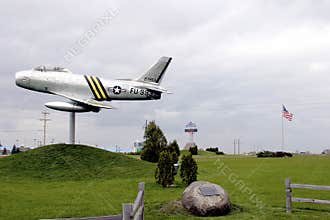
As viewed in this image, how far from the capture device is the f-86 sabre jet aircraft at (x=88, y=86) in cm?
2233

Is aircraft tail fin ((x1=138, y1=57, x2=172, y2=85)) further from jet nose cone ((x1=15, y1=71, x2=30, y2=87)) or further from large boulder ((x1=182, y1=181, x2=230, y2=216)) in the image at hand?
large boulder ((x1=182, y1=181, x2=230, y2=216))

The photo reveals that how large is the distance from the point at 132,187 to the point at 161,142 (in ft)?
52.0

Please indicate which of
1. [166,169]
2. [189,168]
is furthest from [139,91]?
[189,168]

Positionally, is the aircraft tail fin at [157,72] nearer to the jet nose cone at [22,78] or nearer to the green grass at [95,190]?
the green grass at [95,190]

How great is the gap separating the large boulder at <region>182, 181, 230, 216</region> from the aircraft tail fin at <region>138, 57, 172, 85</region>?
12.0 metres

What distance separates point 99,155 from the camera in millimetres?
25766

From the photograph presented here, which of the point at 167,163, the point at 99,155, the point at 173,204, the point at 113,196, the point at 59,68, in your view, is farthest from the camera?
the point at 99,155

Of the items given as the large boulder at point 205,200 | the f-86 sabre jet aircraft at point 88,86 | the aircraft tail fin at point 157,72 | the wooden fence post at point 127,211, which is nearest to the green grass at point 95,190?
the large boulder at point 205,200

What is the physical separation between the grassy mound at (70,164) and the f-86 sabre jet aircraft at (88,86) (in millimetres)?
3285

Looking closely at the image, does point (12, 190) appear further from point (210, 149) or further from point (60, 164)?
point (210, 149)

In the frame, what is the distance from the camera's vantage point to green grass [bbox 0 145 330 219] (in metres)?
11.8

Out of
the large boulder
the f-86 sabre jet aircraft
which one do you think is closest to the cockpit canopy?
the f-86 sabre jet aircraft

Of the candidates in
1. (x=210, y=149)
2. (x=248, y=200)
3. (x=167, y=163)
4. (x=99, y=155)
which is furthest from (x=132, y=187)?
(x=210, y=149)

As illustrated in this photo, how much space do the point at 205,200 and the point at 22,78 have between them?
1600 centimetres
